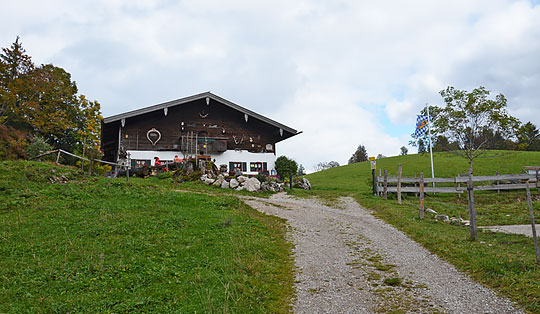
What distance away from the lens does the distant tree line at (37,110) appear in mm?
30070

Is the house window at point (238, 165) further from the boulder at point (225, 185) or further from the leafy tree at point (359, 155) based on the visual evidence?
the leafy tree at point (359, 155)

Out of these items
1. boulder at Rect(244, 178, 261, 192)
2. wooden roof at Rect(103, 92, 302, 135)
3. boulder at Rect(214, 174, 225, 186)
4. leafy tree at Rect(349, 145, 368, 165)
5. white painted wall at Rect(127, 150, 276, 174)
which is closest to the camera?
boulder at Rect(244, 178, 261, 192)

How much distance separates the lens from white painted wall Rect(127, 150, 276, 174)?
30.6 m

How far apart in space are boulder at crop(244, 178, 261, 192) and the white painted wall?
10793mm

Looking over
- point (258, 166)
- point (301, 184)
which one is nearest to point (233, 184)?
point (301, 184)

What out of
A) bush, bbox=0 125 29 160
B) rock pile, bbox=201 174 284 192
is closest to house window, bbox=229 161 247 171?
rock pile, bbox=201 174 284 192

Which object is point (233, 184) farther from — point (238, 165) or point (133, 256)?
point (133, 256)

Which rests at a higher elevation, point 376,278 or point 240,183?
point 240,183

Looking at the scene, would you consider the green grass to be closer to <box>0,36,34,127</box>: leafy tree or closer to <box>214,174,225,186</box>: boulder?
<box>214,174,225,186</box>: boulder

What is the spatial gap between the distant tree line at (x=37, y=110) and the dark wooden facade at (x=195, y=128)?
569cm

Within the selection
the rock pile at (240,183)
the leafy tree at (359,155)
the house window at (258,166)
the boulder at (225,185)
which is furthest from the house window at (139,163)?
the leafy tree at (359,155)

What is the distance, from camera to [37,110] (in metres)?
33.2

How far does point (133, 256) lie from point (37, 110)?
110 feet

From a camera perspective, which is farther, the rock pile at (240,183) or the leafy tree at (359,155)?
the leafy tree at (359,155)
